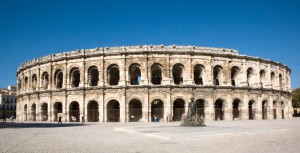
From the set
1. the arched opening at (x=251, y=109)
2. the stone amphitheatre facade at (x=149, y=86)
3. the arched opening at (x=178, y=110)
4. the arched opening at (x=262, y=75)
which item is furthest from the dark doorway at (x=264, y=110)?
the arched opening at (x=178, y=110)

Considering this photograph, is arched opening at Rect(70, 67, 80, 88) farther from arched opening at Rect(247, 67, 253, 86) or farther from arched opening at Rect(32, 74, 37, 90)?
arched opening at Rect(247, 67, 253, 86)

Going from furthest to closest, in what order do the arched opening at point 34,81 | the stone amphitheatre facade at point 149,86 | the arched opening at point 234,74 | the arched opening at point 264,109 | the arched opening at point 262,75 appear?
the arched opening at point 34,81, the arched opening at point 262,75, the arched opening at point 264,109, the arched opening at point 234,74, the stone amphitheatre facade at point 149,86

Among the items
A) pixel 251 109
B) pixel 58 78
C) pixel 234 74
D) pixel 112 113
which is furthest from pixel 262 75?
pixel 58 78

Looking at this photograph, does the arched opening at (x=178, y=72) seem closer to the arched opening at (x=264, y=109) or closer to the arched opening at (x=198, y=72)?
the arched opening at (x=198, y=72)

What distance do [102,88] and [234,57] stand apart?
14451 millimetres

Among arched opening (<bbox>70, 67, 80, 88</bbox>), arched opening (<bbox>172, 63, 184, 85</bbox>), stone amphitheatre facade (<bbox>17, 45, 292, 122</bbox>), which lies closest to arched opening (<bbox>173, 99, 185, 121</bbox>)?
stone amphitheatre facade (<bbox>17, 45, 292, 122</bbox>)

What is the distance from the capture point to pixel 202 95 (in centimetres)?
2741

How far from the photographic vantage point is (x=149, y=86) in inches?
1042

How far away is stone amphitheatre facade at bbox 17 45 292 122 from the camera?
26.8 m

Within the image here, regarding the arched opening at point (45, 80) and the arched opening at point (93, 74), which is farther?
the arched opening at point (45, 80)

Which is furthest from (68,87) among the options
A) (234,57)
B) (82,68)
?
(234,57)

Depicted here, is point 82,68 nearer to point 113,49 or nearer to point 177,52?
point 113,49

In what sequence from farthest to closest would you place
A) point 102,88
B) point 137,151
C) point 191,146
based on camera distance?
point 102,88 < point 191,146 < point 137,151

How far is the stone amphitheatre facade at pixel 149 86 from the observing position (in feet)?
88.1
